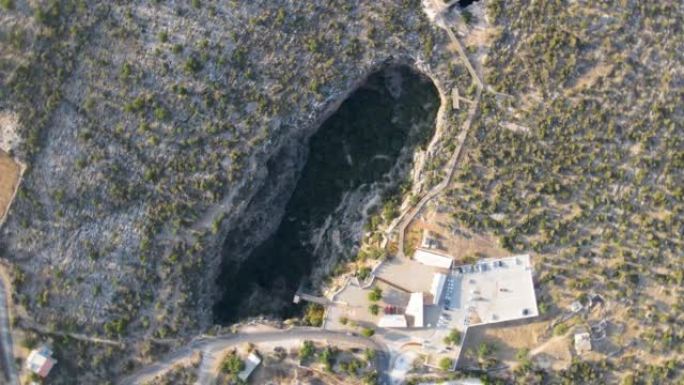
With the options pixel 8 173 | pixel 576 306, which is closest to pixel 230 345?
pixel 8 173

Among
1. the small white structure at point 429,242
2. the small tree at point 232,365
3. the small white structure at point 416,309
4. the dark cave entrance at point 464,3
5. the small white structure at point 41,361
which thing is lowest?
the small white structure at point 41,361

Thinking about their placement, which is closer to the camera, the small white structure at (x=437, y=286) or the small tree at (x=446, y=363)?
the small tree at (x=446, y=363)

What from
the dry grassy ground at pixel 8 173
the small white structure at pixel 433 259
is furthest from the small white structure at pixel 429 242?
the dry grassy ground at pixel 8 173

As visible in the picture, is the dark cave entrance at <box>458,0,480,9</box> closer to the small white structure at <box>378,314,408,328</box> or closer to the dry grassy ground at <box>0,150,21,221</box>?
the small white structure at <box>378,314,408,328</box>

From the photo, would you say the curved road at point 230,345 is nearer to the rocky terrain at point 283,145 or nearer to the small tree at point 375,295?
the rocky terrain at point 283,145

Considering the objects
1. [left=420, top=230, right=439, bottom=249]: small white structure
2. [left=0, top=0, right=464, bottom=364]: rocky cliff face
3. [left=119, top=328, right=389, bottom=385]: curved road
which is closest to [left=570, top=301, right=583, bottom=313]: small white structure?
[left=420, top=230, right=439, bottom=249]: small white structure

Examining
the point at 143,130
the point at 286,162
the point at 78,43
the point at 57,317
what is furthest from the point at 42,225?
the point at 286,162

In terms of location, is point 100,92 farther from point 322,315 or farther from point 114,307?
point 322,315
